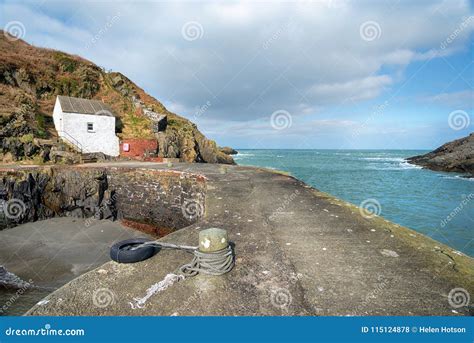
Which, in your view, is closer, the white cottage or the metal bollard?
the metal bollard

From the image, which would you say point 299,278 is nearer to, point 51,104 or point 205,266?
point 205,266

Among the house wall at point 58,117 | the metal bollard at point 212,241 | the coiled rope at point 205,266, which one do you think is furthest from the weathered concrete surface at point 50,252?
the house wall at point 58,117

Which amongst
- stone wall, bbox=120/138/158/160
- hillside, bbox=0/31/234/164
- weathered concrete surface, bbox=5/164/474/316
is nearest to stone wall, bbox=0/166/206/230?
hillside, bbox=0/31/234/164

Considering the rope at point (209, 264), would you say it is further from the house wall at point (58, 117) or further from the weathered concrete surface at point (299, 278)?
the house wall at point (58, 117)

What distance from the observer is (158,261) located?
4387mm

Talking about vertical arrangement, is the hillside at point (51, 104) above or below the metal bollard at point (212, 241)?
above

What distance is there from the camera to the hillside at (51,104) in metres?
19.1

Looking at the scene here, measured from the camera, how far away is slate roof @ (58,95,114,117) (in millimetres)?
22578

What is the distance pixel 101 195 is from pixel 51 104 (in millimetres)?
19352

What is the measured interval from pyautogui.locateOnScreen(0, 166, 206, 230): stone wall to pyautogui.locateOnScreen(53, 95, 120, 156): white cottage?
8.70 meters

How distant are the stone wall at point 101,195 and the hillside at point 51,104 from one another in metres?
5.26

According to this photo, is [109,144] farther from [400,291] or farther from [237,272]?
[400,291]

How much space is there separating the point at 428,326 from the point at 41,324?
456cm

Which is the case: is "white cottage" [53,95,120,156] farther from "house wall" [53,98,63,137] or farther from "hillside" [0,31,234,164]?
A: "hillside" [0,31,234,164]
